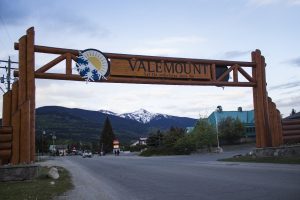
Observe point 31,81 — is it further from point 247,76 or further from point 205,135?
point 205,135

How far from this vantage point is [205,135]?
79.6 metres

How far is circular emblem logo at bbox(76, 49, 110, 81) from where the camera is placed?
66.8 feet

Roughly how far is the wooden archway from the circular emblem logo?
29cm

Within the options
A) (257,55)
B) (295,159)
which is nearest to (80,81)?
(257,55)

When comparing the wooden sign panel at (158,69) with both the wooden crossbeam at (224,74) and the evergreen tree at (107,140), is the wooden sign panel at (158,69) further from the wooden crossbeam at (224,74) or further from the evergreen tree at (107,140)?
the evergreen tree at (107,140)

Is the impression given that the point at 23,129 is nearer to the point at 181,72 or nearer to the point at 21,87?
the point at 21,87

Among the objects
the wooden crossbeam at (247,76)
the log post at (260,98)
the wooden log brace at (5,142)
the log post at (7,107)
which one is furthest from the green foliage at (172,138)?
the wooden log brace at (5,142)

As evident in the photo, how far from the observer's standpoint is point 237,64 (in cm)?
2409

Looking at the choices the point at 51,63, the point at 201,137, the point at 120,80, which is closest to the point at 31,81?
the point at 51,63

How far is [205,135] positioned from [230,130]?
Result: 45.2 feet

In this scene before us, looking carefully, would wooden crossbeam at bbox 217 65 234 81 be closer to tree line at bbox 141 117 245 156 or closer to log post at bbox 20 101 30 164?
log post at bbox 20 101 30 164

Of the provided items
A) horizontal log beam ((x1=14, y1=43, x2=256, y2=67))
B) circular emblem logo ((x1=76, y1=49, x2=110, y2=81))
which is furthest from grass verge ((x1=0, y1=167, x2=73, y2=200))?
horizontal log beam ((x1=14, y1=43, x2=256, y2=67))

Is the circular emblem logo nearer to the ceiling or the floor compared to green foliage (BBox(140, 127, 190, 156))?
nearer to the ceiling

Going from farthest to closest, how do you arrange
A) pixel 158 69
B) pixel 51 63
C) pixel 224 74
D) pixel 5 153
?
pixel 224 74, pixel 158 69, pixel 51 63, pixel 5 153
